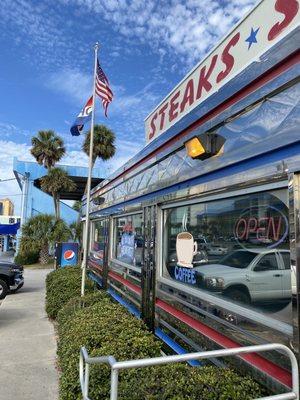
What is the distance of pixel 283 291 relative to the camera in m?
3.01

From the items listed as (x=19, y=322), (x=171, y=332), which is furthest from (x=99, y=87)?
(x=171, y=332)

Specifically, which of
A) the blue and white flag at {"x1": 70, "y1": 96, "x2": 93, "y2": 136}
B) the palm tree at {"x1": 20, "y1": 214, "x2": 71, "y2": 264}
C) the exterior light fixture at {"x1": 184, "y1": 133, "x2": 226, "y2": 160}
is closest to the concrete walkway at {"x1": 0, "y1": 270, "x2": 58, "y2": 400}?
the exterior light fixture at {"x1": 184, "y1": 133, "x2": 226, "y2": 160}

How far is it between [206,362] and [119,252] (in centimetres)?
509

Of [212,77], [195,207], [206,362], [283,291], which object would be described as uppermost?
[212,77]

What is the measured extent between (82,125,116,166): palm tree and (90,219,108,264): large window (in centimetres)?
2101

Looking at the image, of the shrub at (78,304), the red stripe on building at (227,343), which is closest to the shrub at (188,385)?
the red stripe on building at (227,343)

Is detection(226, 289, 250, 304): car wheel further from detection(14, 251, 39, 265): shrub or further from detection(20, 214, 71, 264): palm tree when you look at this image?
detection(14, 251, 39, 265): shrub

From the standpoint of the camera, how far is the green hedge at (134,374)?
2.94 m

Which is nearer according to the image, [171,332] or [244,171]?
[244,171]

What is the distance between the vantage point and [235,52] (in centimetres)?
382

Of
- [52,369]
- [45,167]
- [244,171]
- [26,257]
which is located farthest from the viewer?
[45,167]

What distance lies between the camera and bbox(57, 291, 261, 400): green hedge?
294 centimetres

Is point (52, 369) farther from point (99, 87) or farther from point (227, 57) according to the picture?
point (99, 87)

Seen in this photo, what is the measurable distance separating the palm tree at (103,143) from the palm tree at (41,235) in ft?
33.0
